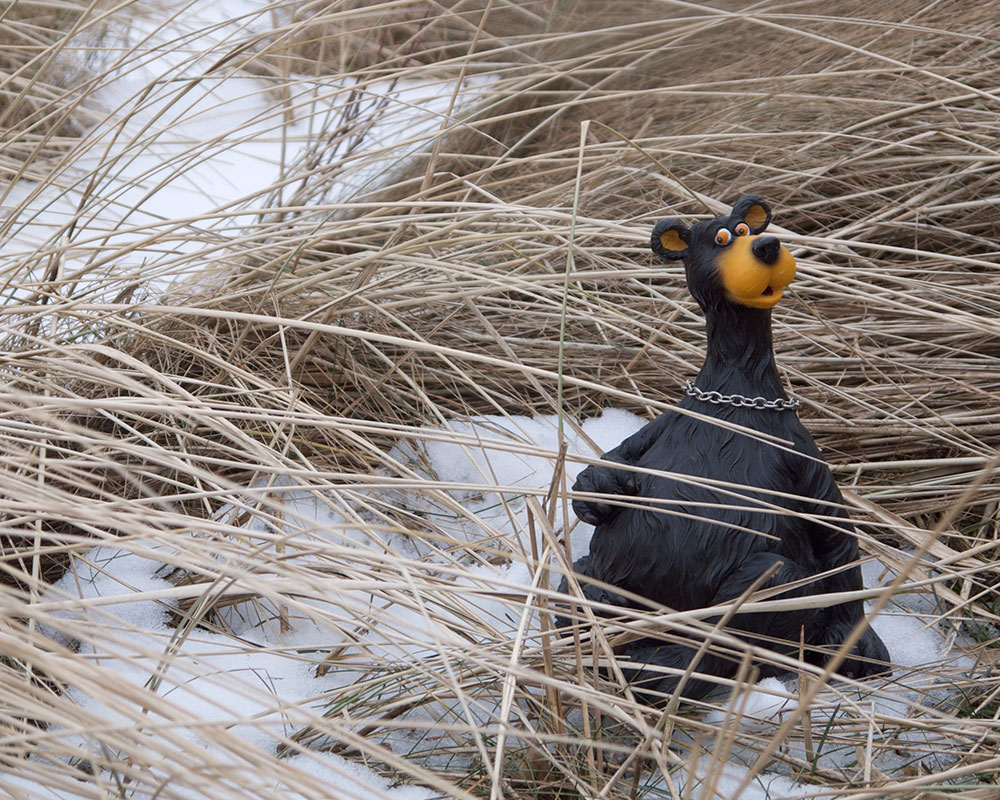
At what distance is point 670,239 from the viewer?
1052 mm

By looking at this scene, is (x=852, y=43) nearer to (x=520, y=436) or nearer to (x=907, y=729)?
(x=520, y=436)

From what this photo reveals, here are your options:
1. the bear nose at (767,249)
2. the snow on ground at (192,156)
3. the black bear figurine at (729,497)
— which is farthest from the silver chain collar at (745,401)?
the snow on ground at (192,156)

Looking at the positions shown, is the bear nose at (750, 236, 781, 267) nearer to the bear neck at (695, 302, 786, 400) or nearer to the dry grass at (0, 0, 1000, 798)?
the bear neck at (695, 302, 786, 400)

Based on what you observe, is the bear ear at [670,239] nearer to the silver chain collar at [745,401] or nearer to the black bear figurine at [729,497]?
the black bear figurine at [729,497]

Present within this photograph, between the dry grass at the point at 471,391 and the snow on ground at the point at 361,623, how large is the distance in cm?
1

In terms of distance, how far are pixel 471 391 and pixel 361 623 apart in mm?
676

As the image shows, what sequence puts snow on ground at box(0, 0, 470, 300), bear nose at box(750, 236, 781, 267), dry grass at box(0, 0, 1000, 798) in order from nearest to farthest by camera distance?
dry grass at box(0, 0, 1000, 798) < bear nose at box(750, 236, 781, 267) < snow on ground at box(0, 0, 470, 300)

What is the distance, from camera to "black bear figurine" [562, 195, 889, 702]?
97 centimetres

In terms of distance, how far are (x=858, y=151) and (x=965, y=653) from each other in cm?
88

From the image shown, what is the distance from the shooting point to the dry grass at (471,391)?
83 centimetres

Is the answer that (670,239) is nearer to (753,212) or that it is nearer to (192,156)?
(753,212)

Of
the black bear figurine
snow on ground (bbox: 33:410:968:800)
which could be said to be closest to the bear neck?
the black bear figurine

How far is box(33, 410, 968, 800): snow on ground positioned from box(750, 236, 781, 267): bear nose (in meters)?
0.28

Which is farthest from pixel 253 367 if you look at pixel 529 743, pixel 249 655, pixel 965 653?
pixel 965 653
